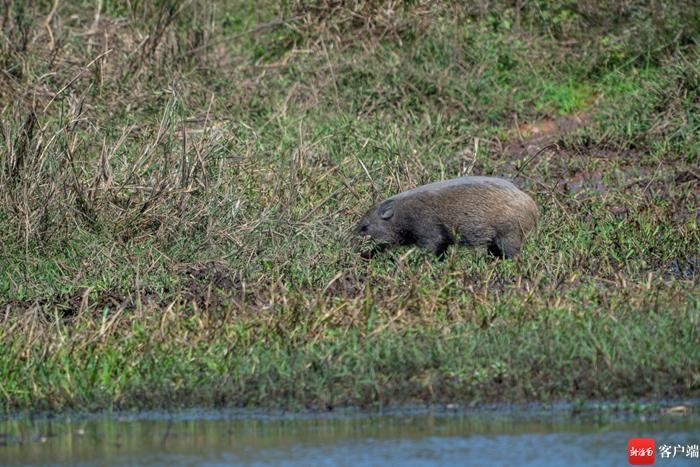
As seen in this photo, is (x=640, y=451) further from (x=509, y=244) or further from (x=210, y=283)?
(x=509, y=244)

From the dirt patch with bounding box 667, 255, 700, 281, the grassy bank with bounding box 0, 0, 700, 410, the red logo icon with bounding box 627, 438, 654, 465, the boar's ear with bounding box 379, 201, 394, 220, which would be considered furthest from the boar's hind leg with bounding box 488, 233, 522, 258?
the red logo icon with bounding box 627, 438, 654, 465

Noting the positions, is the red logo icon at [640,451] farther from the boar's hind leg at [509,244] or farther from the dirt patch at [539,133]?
the dirt patch at [539,133]

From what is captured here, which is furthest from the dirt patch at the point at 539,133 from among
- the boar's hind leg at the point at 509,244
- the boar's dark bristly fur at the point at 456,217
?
the boar's hind leg at the point at 509,244

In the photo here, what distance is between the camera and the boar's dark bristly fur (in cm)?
828

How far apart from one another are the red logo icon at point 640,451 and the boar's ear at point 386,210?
3.40 meters

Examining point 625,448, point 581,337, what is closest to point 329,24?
point 581,337

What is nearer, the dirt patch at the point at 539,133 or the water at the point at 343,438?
the water at the point at 343,438

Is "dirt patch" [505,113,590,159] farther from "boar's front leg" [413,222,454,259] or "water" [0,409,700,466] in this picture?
"water" [0,409,700,466]

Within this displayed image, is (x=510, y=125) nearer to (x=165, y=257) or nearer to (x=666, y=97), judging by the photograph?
(x=666, y=97)

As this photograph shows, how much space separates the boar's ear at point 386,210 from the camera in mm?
8539

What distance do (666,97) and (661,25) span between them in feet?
4.00

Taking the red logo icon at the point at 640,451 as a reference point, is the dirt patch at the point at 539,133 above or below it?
above

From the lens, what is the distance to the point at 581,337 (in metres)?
6.26

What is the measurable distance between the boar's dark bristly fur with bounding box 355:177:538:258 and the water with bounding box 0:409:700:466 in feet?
8.40
